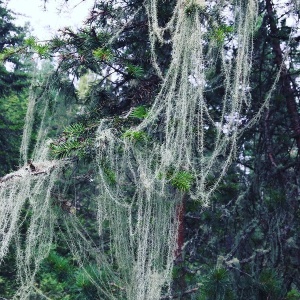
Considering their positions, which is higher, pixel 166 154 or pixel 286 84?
pixel 286 84

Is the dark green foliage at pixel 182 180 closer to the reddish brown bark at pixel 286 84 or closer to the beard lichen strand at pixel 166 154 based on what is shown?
the beard lichen strand at pixel 166 154

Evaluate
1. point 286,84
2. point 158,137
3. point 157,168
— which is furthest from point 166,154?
point 286,84

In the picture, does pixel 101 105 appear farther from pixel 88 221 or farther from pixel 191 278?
pixel 88 221

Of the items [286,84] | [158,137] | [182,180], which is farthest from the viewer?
[286,84]

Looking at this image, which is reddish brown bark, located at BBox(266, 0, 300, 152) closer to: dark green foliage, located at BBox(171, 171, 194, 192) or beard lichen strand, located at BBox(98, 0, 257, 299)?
beard lichen strand, located at BBox(98, 0, 257, 299)

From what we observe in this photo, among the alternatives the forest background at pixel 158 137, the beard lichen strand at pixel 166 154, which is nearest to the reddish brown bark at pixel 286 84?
the forest background at pixel 158 137

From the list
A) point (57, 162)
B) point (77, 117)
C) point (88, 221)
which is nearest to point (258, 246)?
point (77, 117)

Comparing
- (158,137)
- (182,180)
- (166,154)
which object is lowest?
(182,180)

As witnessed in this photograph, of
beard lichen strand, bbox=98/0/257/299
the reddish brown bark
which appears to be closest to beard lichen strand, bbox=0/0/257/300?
beard lichen strand, bbox=98/0/257/299

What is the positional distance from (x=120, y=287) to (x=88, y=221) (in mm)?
6386

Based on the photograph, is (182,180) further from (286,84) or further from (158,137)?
(286,84)

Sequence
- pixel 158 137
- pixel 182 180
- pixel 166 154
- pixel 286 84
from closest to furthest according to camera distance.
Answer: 1. pixel 166 154
2. pixel 182 180
3. pixel 158 137
4. pixel 286 84

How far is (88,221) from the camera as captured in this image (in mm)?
9008

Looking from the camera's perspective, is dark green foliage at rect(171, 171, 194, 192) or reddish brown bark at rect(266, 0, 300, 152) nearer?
dark green foliage at rect(171, 171, 194, 192)
